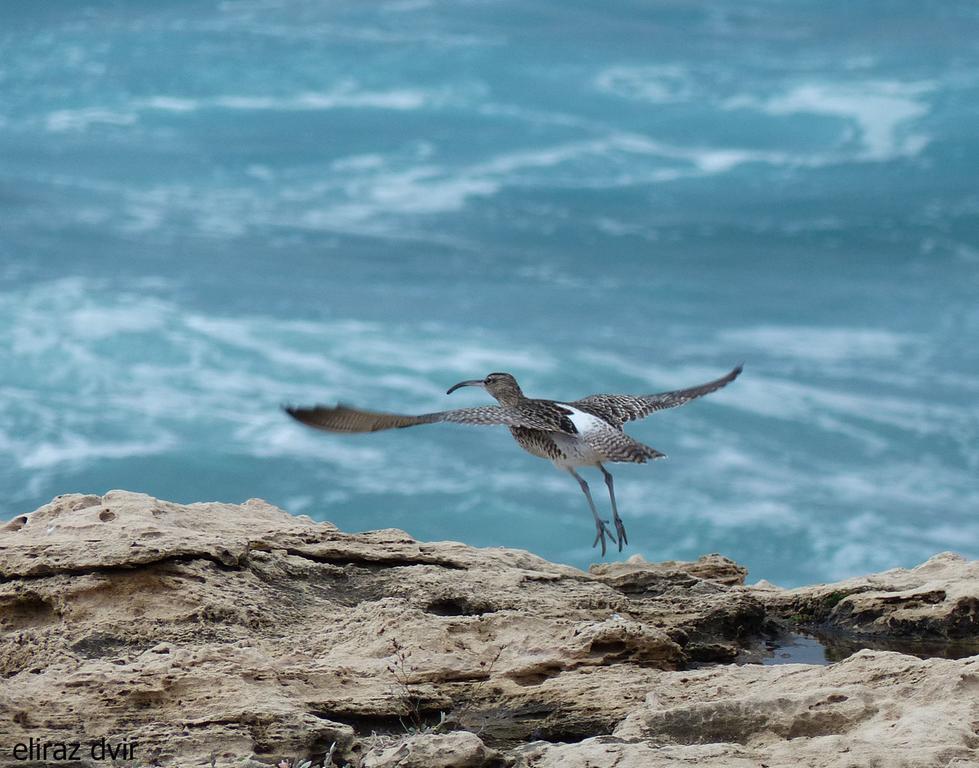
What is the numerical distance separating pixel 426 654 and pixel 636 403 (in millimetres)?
4061

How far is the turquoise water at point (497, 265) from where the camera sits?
20.5 metres

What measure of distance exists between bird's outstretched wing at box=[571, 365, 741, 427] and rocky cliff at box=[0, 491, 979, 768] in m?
1.98

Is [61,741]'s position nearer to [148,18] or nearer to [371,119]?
[371,119]

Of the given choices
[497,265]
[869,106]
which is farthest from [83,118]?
[869,106]

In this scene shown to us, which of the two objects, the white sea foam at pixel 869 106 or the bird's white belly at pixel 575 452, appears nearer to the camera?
the bird's white belly at pixel 575 452

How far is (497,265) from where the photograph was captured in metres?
26.0

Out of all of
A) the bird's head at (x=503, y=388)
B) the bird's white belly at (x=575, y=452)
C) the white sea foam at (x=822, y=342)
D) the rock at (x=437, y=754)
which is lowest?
the rock at (x=437, y=754)

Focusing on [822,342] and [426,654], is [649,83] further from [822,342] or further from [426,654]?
[426,654]

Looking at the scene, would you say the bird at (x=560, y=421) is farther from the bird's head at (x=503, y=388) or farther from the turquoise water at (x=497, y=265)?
the turquoise water at (x=497, y=265)

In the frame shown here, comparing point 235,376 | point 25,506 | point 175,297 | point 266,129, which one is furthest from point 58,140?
point 25,506

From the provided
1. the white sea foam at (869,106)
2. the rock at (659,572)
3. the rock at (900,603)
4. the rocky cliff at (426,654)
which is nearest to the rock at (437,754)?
the rocky cliff at (426,654)

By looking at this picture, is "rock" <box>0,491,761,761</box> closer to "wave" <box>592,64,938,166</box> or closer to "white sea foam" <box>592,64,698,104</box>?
"wave" <box>592,64,938,166</box>

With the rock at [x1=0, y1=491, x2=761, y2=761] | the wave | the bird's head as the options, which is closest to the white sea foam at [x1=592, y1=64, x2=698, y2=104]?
the wave

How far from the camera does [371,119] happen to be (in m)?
31.4
